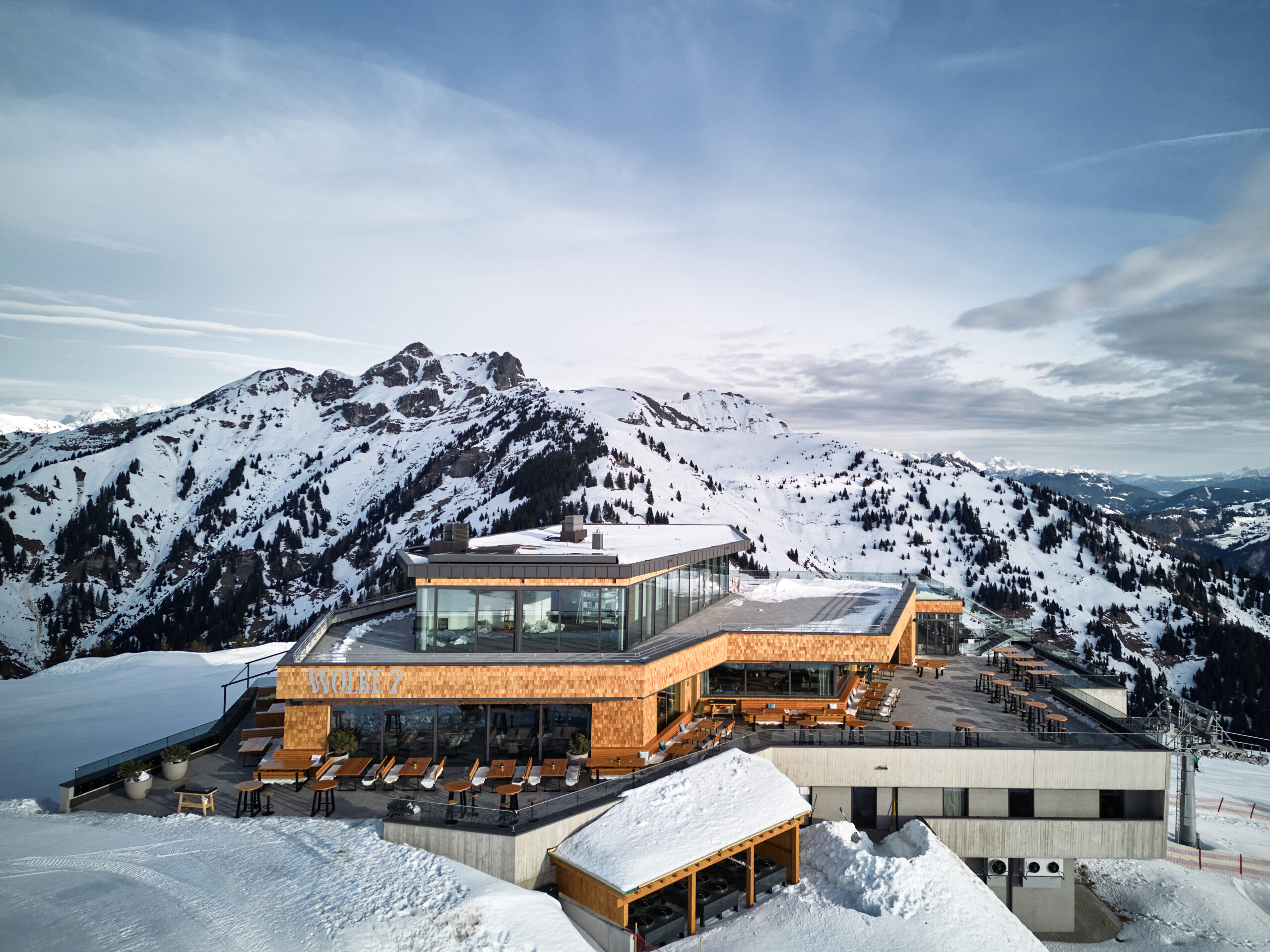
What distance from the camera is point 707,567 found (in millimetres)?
33750

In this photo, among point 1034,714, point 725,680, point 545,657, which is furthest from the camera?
point 725,680

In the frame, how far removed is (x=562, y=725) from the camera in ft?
75.5

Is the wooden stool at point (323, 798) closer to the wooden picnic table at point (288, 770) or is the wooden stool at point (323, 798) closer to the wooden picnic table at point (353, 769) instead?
the wooden picnic table at point (353, 769)

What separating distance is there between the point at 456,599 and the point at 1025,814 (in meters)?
21.1

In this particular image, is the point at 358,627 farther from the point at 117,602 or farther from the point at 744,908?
the point at 117,602

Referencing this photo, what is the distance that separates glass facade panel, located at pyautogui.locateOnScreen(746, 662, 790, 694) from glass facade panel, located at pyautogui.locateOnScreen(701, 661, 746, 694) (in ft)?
0.73

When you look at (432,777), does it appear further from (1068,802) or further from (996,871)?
(1068,802)

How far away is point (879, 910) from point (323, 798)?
1606 centimetres

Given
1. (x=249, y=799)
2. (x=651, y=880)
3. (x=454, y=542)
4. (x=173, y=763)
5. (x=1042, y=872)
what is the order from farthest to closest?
(x=454, y=542) < (x=1042, y=872) < (x=173, y=763) < (x=249, y=799) < (x=651, y=880)

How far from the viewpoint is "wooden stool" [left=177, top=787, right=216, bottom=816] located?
63.8 feet

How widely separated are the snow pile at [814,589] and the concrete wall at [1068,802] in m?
13.0

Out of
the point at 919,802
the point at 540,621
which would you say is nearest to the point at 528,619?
the point at 540,621

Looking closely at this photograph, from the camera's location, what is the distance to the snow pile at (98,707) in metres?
32.1

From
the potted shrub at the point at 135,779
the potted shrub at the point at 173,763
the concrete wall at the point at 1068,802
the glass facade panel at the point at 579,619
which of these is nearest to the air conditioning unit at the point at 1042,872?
the concrete wall at the point at 1068,802
